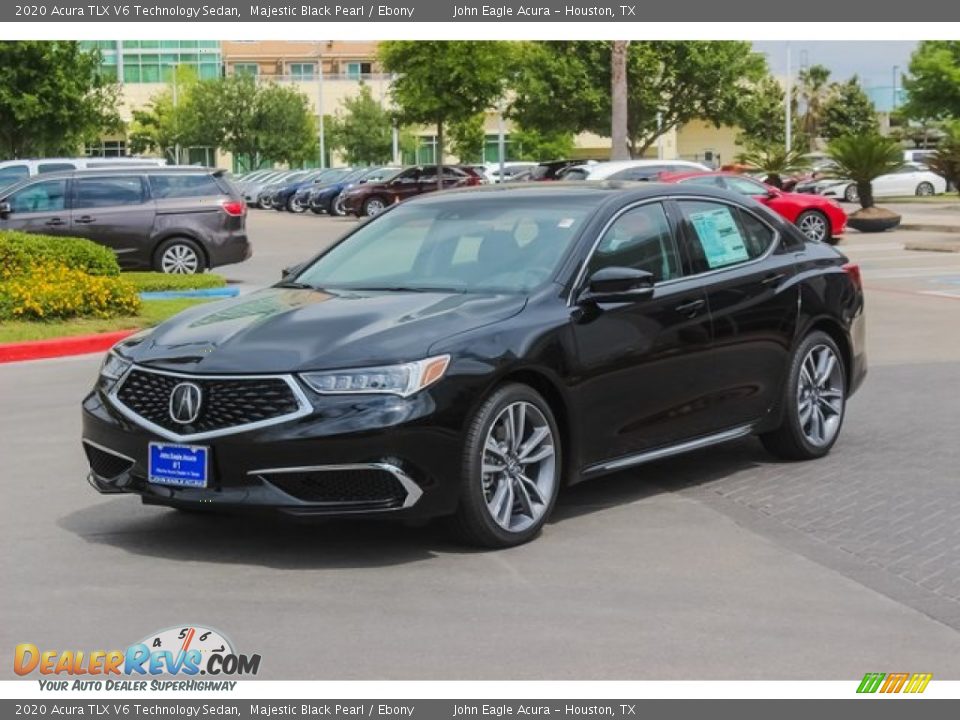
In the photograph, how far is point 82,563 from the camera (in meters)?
7.08

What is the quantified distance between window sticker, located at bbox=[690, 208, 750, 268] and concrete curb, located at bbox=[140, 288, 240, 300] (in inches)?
437

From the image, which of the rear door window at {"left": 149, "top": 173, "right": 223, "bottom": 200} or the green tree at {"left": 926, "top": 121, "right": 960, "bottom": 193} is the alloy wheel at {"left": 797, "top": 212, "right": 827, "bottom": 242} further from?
the rear door window at {"left": 149, "top": 173, "right": 223, "bottom": 200}

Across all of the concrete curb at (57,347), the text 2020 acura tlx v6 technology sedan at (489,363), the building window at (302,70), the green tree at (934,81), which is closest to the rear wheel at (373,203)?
the green tree at (934,81)

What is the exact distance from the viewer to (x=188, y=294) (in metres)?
19.5

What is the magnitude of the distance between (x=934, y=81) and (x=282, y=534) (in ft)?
199

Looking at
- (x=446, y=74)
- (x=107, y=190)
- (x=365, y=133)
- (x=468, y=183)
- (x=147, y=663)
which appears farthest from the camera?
(x=365, y=133)

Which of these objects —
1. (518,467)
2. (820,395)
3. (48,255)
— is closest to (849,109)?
(48,255)

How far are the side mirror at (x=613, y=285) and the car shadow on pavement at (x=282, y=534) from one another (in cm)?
107

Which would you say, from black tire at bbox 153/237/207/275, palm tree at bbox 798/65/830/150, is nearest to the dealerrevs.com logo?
black tire at bbox 153/237/207/275

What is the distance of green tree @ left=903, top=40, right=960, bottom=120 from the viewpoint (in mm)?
63188

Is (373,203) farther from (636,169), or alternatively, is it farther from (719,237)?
(719,237)
